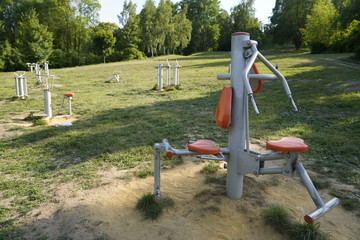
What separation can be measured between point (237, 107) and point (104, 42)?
36778 mm

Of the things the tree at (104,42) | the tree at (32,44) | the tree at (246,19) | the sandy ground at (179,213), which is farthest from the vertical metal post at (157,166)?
the tree at (246,19)

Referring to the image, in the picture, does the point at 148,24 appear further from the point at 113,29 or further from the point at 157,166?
the point at 157,166

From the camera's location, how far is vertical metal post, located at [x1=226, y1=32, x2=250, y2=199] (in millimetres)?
2414

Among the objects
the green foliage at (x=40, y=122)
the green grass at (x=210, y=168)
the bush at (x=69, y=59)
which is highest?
the bush at (x=69, y=59)

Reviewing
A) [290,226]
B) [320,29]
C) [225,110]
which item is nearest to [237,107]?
[225,110]

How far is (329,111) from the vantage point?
23.4 ft

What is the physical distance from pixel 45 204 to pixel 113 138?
2199 mm

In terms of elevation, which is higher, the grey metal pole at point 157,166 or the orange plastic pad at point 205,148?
the orange plastic pad at point 205,148

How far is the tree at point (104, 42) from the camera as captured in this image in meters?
36.2

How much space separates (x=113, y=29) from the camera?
154 feet

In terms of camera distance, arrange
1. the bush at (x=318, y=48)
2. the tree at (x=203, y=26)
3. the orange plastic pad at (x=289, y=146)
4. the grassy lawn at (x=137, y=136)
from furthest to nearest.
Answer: the tree at (x=203, y=26), the bush at (x=318, y=48), the grassy lawn at (x=137, y=136), the orange plastic pad at (x=289, y=146)

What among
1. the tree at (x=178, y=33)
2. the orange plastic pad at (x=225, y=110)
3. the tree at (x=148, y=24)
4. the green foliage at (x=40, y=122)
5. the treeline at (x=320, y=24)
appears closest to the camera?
the orange plastic pad at (x=225, y=110)

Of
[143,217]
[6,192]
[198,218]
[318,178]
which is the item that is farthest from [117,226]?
[318,178]

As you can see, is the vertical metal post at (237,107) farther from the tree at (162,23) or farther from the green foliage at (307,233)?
the tree at (162,23)
